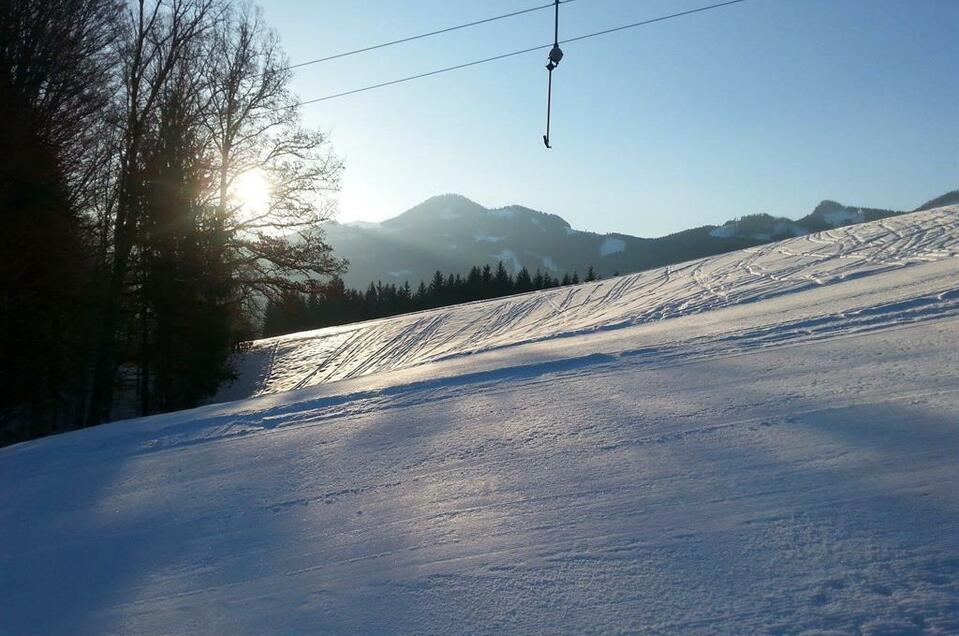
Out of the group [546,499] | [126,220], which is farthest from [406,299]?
[546,499]

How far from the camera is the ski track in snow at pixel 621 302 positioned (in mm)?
13266

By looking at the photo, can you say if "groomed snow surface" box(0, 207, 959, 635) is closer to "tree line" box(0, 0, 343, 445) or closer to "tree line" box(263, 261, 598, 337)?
"tree line" box(0, 0, 343, 445)

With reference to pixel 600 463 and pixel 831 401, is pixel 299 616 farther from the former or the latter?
pixel 831 401

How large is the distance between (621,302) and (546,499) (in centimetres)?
1234

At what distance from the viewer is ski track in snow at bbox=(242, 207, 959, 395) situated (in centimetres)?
1327

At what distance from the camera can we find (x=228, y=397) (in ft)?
72.9

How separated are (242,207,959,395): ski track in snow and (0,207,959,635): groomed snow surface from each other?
3.97 meters

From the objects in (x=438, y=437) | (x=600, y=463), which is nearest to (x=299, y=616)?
(x=600, y=463)

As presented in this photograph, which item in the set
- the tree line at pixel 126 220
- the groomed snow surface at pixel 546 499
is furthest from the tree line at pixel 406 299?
the groomed snow surface at pixel 546 499

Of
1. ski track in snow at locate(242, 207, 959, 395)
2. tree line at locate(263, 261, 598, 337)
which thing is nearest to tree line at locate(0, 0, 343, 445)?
ski track in snow at locate(242, 207, 959, 395)

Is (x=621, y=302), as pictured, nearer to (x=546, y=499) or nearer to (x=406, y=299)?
(x=546, y=499)

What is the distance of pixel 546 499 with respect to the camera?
187 inches

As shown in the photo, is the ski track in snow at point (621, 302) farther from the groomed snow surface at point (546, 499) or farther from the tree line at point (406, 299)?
the tree line at point (406, 299)

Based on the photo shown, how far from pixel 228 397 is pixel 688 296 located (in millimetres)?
14635
